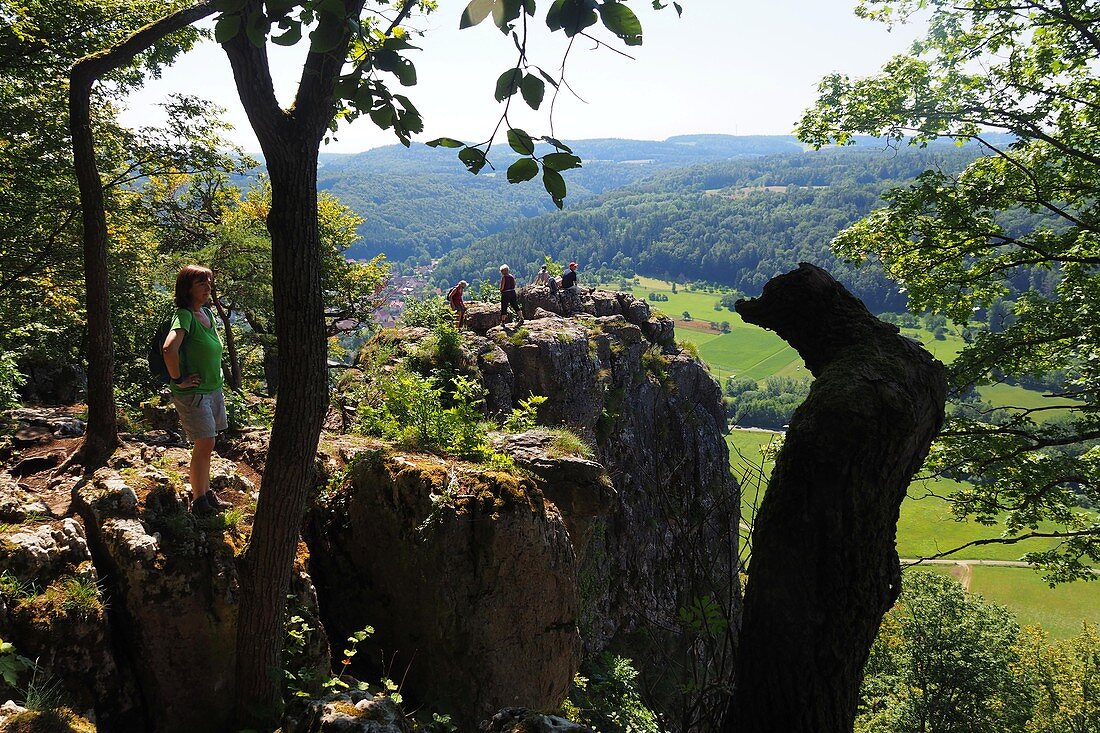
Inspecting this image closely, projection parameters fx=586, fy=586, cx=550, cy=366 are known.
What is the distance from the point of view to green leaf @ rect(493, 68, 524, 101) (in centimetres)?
174

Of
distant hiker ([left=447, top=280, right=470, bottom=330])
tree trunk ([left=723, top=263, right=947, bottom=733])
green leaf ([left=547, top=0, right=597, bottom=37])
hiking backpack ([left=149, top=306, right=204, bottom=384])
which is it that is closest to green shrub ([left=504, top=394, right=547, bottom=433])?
hiking backpack ([left=149, top=306, right=204, bottom=384])

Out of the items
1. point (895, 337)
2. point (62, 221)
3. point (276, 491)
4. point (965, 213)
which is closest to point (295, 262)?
→ point (276, 491)

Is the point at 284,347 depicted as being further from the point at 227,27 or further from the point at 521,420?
the point at 521,420

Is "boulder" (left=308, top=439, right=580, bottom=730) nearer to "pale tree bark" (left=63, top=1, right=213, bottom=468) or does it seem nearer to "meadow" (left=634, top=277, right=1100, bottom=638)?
"pale tree bark" (left=63, top=1, right=213, bottom=468)

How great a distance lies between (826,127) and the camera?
9438 mm

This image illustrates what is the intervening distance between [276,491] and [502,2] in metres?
3.19

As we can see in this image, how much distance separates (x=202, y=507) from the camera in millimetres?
4773

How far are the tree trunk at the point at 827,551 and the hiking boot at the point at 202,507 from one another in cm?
428

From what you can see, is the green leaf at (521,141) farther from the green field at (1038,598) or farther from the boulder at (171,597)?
the green field at (1038,598)

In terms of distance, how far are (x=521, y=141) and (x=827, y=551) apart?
75.3 inches

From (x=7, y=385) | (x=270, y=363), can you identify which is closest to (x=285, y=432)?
(x=7, y=385)

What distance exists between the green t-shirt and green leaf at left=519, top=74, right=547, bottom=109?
156 inches

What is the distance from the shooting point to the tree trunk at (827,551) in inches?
88.5

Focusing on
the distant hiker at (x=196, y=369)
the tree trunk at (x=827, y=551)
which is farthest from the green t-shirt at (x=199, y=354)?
the tree trunk at (x=827, y=551)
